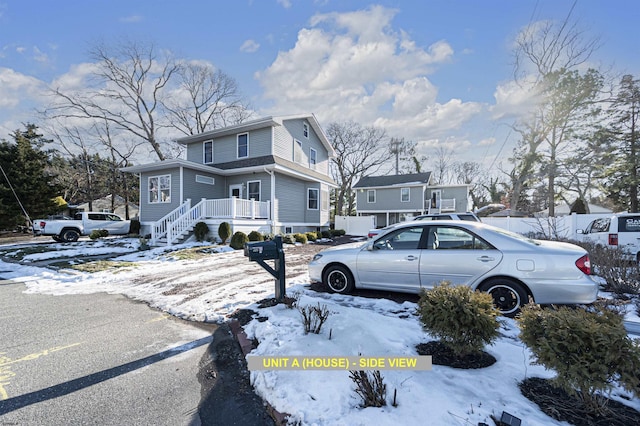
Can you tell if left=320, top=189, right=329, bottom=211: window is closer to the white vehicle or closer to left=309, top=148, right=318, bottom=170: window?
left=309, top=148, right=318, bottom=170: window

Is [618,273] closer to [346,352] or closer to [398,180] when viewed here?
[346,352]

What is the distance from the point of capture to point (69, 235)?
1513 centimetres

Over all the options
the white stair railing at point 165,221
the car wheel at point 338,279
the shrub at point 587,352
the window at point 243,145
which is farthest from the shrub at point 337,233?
the shrub at point 587,352

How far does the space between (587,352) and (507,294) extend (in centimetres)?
258

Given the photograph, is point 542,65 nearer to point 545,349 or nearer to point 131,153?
point 545,349

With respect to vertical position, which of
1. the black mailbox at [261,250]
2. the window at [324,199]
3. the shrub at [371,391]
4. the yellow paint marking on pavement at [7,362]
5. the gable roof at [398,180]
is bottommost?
the yellow paint marking on pavement at [7,362]

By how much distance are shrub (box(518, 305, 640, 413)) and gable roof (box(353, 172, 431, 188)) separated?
Result: 95.1 feet

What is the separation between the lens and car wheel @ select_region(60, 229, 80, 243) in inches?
588

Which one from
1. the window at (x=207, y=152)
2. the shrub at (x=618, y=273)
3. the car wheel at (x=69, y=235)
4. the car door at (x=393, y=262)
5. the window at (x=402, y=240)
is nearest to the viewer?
the car door at (x=393, y=262)

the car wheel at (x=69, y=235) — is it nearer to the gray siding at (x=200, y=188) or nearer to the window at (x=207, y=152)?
the gray siding at (x=200, y=188)

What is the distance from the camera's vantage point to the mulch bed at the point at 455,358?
263 cm

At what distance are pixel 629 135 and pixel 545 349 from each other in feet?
91.3

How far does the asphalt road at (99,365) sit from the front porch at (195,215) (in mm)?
8250

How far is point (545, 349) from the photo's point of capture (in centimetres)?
192
